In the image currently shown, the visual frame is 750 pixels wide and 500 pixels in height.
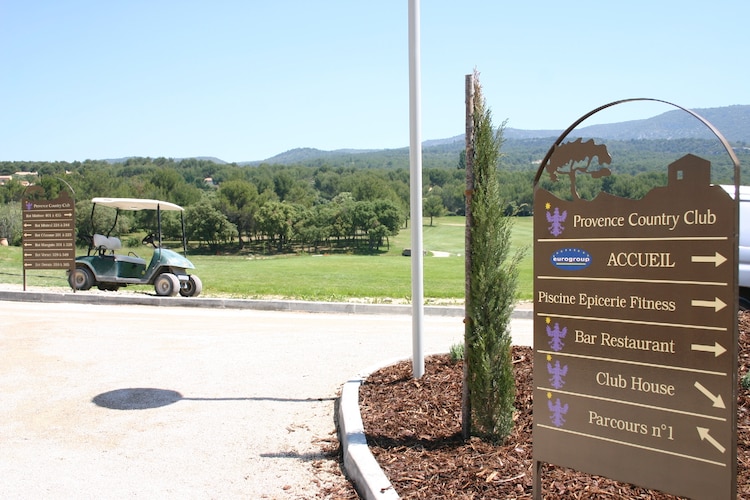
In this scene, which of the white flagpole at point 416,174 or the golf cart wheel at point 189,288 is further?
the golf cart wheel at point 189,288

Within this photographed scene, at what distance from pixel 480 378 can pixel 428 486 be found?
3.05ft

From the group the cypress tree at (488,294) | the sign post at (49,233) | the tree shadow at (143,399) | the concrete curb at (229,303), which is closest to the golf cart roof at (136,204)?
the sign post at (49,233)

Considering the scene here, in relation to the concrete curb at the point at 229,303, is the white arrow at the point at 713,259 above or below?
above

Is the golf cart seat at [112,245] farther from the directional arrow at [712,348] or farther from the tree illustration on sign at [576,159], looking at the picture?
the directional arrow at [712,348]

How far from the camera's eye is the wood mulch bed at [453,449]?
376 cm

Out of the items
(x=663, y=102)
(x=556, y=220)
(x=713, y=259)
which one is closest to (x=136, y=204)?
(x=556, y=220)

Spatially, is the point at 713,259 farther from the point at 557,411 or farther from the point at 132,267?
the point at 132,267


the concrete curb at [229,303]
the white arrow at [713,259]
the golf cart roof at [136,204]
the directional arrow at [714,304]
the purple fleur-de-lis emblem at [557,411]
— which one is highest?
the golf cart roof at [136,204]

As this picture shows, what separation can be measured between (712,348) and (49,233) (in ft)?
51.3

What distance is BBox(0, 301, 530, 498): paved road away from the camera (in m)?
4.46

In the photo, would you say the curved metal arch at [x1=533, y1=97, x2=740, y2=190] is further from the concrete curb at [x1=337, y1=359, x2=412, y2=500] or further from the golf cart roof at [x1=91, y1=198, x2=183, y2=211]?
the golf cart roof at [x1=91, y1=198, x2=183, y2=211]

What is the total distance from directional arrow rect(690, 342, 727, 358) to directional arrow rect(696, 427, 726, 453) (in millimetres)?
333

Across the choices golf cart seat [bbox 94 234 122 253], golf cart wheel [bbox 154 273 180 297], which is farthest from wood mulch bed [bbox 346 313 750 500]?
golf cart seat [bbox 94 234 122 253]

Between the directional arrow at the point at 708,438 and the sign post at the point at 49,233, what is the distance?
14.9 m
